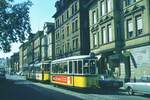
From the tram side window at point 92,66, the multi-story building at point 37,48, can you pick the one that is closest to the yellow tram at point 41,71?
the tram side window at point 92,66

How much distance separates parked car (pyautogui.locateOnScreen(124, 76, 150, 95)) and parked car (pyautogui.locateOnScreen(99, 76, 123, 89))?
3.57 metres

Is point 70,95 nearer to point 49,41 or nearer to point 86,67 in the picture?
point 86,67

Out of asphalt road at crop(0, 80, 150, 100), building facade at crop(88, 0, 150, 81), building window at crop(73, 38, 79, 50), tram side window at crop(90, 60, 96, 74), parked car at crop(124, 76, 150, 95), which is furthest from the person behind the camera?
building window at crop(73, 38, 79, 50)

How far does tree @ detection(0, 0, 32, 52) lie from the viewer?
3947 cm

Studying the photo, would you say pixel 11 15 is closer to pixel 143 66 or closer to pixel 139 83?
pixel 143 66

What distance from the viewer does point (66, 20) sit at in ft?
226

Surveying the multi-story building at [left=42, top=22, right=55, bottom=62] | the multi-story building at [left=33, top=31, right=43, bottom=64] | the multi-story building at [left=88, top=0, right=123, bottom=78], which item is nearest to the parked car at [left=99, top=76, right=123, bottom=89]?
the multi-story building at [left=88, top=0, right=123, bottom=78]

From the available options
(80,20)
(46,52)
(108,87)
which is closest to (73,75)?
(108,87)

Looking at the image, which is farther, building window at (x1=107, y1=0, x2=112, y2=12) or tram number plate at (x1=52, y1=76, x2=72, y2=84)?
building window at (x1=107, y1=0, x2=112, y2=12)

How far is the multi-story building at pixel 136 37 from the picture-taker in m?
35.6

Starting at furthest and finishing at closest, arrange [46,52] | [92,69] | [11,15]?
[46,52], [11,15], [92,69]

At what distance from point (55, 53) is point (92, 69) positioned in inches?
2068

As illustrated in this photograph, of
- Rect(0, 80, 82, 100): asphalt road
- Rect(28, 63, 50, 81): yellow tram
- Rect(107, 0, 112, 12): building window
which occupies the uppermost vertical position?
Rect(107, 0, 112, 12): building window

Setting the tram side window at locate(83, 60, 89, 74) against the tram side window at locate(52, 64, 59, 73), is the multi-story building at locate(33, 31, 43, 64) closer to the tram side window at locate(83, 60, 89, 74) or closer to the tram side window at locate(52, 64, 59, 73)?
the tram side window at locate(52, 64, 59, 73)
